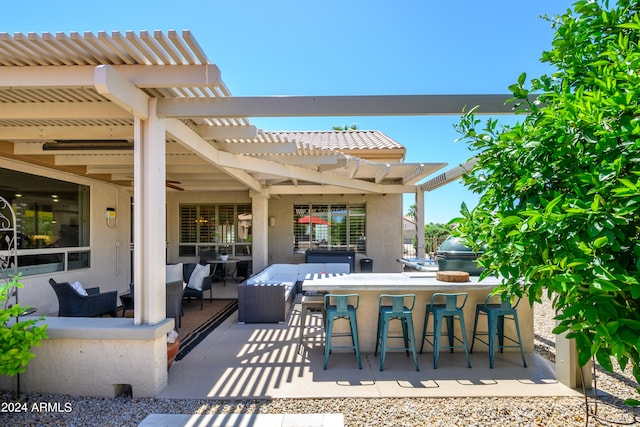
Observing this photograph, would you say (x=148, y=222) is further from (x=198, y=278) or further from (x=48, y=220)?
(x=48, y=220)

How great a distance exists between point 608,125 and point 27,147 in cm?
764

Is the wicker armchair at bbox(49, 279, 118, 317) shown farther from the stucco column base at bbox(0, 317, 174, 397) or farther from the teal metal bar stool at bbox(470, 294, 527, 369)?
the teal metal bar stool at bbox(470, 294, 527, 369)

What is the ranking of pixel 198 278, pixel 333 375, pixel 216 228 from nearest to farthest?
pixel 333 375 → pixel 198 278 → pixel 216 228

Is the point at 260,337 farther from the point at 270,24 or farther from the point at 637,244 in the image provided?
the point at 270,24

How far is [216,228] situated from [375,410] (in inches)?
401

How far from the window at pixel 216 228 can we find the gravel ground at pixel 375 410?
878 cm

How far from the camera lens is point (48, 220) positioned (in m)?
6.96

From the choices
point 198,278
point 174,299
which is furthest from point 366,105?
point 198,278

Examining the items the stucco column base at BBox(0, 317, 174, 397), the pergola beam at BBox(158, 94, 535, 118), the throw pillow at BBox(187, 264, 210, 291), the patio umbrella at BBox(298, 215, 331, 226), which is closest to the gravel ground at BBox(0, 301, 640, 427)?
the stucco column base at BBox(0, 317, 174, 397)

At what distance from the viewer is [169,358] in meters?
4.18

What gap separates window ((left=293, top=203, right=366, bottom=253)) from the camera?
12.3 meters

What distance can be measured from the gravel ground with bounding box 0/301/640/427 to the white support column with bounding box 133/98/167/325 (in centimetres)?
89

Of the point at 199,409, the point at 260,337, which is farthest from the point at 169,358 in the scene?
the point at 260,337

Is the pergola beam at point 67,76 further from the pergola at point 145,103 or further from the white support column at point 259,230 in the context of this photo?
the white support column at point 259,230
